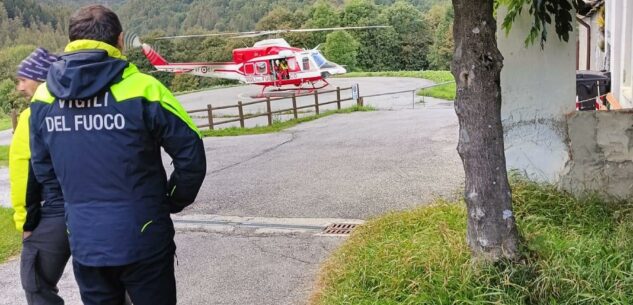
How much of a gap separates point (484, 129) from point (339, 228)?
239 cm

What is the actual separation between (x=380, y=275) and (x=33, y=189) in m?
1.96

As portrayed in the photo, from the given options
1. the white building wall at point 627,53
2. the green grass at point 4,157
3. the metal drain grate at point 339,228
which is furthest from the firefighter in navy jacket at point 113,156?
the green grass at point 4,157

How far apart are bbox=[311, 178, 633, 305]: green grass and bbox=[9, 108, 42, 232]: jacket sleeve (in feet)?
5.54

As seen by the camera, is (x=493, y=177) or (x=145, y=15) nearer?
(x=493, y=177)

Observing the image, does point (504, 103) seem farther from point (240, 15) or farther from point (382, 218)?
point (240, 15)

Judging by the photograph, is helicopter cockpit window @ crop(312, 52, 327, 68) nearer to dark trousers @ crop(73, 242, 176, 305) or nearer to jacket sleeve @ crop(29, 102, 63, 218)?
jacket sleeve @ crop(29, 102, 63, 218)

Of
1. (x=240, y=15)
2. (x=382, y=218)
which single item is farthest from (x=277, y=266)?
(x=240, y=15)

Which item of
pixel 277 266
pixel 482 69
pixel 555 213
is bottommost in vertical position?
pixel 277 266

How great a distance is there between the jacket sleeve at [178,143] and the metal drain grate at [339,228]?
286 cm

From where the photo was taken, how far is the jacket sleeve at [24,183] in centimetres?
297

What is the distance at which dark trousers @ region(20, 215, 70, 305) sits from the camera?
307cm

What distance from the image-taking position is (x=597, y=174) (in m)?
4.73

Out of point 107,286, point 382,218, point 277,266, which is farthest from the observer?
point 382,218

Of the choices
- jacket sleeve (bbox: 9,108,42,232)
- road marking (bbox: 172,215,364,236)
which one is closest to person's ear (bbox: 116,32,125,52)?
jacket sleeve (bbox: 9,108,42,232)
